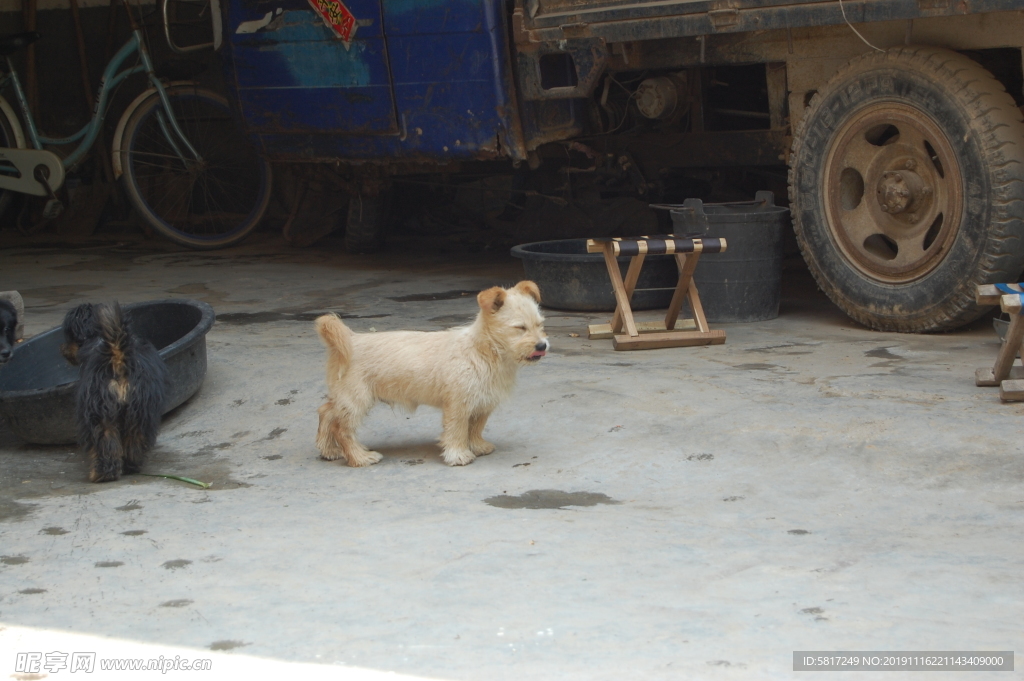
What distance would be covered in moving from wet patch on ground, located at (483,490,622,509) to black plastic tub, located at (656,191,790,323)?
272 cm

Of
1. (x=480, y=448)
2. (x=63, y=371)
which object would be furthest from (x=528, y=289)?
(x=63, y=371)

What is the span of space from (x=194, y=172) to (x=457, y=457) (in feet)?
21.6

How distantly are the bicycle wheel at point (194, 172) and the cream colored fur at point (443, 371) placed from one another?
5741 mm

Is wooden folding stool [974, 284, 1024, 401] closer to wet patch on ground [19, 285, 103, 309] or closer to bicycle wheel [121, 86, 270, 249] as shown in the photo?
wet patch on ground [19, 285, 103, 309]

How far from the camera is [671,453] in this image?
390 cm

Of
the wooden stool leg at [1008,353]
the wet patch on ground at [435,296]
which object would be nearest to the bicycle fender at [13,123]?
the wet patch on ground at [435,296]

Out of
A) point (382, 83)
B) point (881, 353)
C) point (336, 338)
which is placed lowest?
point (881, 353)

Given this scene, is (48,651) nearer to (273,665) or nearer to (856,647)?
(273,665)

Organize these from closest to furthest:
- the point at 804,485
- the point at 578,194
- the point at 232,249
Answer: the point at 804,485, the point at 578,194, the point at 232,249

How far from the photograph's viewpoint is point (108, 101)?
9938 millimetres

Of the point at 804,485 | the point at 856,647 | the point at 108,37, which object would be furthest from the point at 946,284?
the point at 108,37

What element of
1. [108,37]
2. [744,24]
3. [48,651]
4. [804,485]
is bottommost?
[804,485]

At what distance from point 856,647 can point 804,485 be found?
129cm

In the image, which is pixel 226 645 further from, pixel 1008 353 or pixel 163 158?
pixel 163 158
